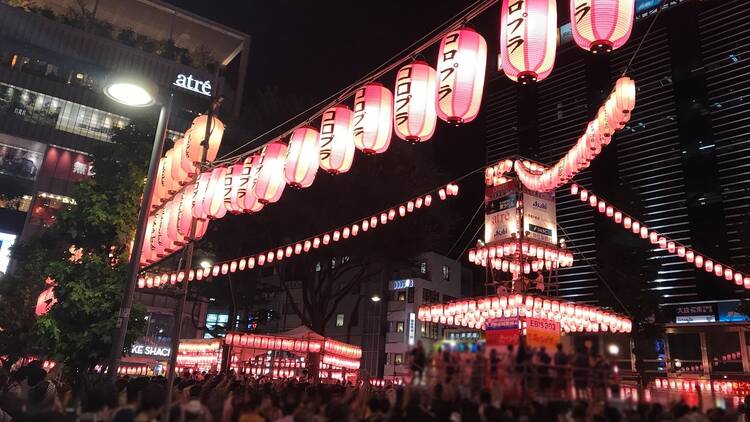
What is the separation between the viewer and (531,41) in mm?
8898

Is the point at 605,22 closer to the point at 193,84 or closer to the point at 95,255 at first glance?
the point at 95,255

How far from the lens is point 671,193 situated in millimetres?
28453

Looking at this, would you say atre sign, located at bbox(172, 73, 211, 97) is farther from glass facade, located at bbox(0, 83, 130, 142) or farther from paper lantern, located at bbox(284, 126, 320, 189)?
paper lantern, located at bbox(284, 126, 320, 189)

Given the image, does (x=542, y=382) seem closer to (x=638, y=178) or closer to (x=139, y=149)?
(x=139, y=149)

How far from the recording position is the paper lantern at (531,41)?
8.91 m

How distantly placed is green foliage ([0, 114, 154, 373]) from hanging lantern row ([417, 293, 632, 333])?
12.2m

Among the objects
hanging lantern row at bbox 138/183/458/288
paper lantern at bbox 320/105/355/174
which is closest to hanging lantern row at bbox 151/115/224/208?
paper lantern at bbox 320/105/355/174

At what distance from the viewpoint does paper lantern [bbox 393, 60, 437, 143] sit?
35.7 feet

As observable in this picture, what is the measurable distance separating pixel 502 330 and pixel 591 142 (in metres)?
7.42

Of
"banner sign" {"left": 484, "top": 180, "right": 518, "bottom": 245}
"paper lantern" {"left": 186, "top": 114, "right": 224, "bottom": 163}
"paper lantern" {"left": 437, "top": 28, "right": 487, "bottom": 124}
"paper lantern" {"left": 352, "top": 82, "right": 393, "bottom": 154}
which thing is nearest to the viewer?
"paper lantern" {"left": 437, "top": 28, "right": 487, "bottom": 124}

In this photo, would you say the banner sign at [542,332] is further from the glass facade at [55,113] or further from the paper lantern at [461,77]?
the glass facade at [55,113]

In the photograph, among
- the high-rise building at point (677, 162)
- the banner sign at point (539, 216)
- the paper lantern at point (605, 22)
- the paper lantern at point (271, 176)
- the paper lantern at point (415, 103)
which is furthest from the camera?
the high-rise building at point (677, 162)

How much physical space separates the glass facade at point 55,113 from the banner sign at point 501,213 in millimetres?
29983

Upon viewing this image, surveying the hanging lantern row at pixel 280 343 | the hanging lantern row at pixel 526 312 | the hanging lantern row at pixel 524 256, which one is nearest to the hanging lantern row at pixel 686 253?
the hanging lantern row at pixel 524 256
